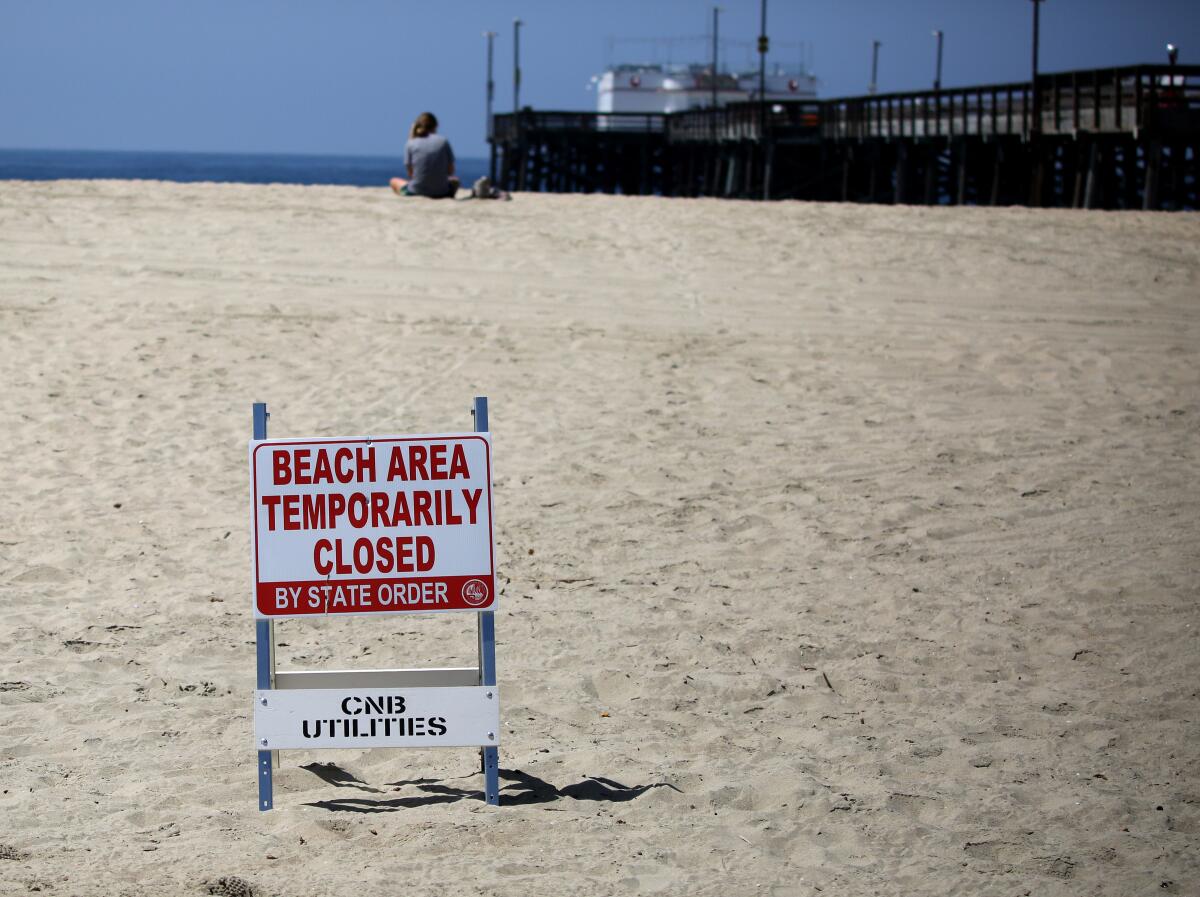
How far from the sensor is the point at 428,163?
1702 cm

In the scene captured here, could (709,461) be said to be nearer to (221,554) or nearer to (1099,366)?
(221,554)

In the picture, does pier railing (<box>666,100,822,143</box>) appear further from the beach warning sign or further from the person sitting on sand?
the beach warning sign

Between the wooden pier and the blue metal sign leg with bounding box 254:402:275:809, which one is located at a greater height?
the wooden pier

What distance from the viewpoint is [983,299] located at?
13312mm

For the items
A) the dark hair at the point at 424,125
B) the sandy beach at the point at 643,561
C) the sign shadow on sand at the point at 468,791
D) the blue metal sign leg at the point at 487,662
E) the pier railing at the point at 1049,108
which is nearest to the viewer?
the sandy beach at the point at 643,561

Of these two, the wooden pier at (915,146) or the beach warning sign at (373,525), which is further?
the wooden pier at (915,146)

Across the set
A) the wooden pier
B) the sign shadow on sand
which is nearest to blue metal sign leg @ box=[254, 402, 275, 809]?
the sign shadow on sand

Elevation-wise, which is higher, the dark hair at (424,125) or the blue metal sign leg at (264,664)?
the dark hair at (424,125)

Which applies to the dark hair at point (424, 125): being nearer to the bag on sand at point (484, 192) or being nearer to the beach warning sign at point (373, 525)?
the bag on sand at point (484, 192)

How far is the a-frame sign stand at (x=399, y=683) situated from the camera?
4.31m

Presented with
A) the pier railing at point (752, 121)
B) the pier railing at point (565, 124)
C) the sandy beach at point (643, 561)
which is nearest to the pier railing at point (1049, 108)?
the pier railing at point (752, 121)

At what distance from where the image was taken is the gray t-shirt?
1694cm

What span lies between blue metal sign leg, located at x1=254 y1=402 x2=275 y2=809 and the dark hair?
1305 cm

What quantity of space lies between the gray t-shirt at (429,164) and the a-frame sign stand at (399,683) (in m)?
13.0
